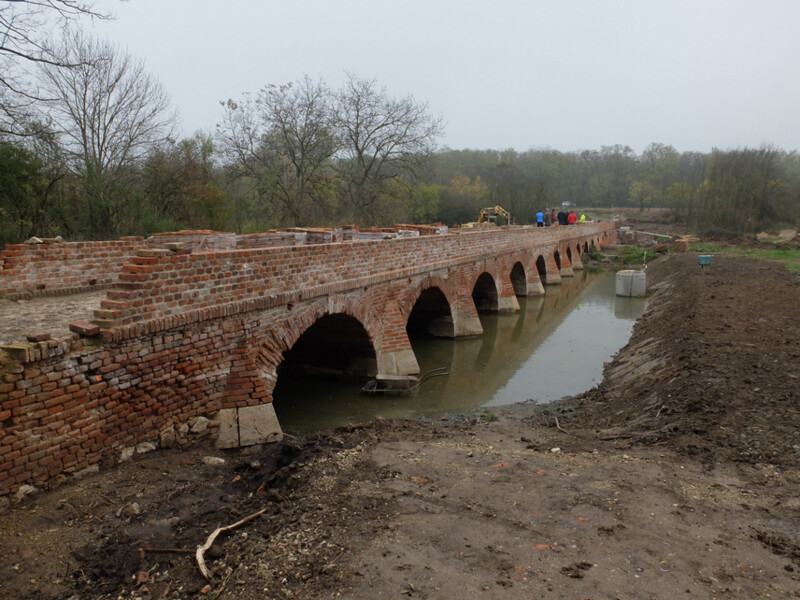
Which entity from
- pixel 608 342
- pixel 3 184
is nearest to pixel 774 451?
pixel 608 342

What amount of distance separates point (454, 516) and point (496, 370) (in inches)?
315

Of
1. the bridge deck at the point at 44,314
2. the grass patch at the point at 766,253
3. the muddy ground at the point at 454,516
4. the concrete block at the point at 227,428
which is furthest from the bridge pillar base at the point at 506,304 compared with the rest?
the concrete block at the point at 227,428

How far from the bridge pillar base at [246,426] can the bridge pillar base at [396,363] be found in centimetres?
366

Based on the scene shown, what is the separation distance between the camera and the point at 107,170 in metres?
17.7

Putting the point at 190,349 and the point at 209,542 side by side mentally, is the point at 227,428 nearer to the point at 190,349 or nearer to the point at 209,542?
the point at 190,349

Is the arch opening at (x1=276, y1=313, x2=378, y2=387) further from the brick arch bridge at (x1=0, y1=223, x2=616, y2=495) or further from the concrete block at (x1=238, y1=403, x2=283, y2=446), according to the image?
the concrete block at (x1=238, y1=403, x2=283, y2=446)

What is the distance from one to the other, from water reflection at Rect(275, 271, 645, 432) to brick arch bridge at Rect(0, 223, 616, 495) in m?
0.80

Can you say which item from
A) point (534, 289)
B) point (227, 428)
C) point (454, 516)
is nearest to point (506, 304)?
point (534, 289)

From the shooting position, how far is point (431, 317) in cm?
1445

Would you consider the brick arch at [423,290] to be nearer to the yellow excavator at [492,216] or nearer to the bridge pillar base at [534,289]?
the bridge pillar base at [534,289]

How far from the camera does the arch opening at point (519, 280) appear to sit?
22.2 meters

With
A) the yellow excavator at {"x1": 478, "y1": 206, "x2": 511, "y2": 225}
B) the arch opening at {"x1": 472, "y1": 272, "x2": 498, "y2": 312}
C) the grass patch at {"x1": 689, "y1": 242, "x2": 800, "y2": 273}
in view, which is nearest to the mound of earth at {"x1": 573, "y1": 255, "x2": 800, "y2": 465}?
the arch opening at {"x1": 472, "y1": 272, "x2": 498, "y2": 312}

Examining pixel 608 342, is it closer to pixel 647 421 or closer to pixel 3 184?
→ pixel 647 421

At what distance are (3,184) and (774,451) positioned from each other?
16425 millimetres
